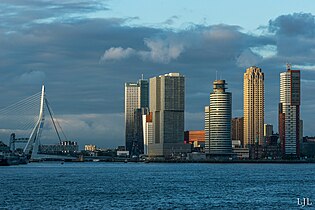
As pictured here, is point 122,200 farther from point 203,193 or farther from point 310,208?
point 310,208

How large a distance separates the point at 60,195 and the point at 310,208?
29286 millimetres

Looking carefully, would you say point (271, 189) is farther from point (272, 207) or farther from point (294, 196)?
point (272, 207)

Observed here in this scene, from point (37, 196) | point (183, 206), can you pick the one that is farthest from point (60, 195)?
point (183, 206)

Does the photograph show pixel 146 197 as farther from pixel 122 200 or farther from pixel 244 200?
pixel 244 200

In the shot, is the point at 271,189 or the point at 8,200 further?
the point at 271,189

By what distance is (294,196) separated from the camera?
83.6 meters

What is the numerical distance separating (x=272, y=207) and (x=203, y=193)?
19980 mm

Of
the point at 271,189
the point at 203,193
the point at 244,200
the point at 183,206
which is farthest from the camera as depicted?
the point at 271,189

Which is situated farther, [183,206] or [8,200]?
[8,200]

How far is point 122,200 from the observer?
258 ft

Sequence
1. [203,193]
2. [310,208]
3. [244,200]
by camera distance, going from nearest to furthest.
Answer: [310,208] < [244,200] < [203,193]

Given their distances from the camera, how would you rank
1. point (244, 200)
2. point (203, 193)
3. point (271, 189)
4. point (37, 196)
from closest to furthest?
point (244, 200)
point (37, 196)
point (203, 193)
point (271, 189)

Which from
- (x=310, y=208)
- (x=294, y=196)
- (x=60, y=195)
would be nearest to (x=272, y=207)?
(x=310, y=208)

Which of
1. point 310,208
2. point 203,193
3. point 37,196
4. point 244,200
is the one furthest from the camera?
point 203,193
